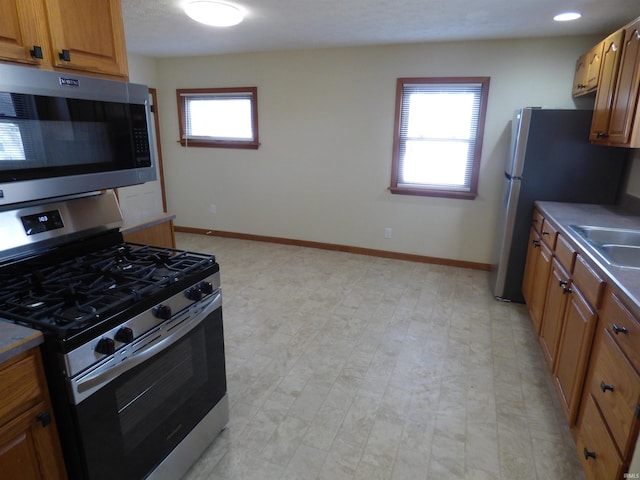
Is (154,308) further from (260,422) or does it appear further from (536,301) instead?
(536,301)

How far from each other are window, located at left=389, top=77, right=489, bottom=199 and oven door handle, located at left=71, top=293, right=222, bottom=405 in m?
3.20

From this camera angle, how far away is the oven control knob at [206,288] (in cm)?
166

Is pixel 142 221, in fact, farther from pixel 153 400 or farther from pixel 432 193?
pixel 432 193

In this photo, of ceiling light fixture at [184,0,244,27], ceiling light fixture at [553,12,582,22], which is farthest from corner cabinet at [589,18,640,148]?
ceiling light fixture at [184,0,244,27]

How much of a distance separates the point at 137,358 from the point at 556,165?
3223mm

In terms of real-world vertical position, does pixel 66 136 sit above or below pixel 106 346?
above

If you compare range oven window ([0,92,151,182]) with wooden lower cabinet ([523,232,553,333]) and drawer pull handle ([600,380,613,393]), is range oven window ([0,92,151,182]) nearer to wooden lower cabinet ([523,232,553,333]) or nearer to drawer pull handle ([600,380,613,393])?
drawer pull handle ([600,380,613,393])

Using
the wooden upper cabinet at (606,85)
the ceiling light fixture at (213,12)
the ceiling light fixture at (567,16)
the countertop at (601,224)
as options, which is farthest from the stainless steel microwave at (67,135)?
the ceiling light fixture at (567,16)

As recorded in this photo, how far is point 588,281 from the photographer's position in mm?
1890

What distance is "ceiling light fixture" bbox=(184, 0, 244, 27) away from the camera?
2709 millimetres

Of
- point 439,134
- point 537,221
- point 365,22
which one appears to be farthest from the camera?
point 439,134

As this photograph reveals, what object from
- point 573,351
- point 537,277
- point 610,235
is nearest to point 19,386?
point 573,351

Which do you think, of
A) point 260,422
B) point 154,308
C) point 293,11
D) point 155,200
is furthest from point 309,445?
point 155,200

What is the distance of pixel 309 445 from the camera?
1946 mm
